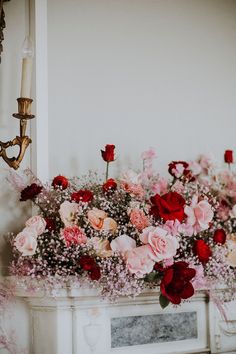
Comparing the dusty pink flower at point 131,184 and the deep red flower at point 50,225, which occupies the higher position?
the dusty pink flower at point 131,184

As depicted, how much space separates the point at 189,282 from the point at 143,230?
26cm

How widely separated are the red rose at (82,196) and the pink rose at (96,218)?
2.4 inches

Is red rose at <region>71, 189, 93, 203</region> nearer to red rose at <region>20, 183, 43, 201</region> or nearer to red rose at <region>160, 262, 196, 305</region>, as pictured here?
red rose at <region>20, 183, 43, 201</region>

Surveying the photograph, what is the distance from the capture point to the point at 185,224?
7.68 feet

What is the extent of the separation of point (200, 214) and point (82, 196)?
0.48 meters

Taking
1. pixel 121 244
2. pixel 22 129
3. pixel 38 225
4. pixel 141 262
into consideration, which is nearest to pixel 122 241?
pixel 121 244

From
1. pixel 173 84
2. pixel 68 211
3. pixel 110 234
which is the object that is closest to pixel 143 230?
pixel 110 234

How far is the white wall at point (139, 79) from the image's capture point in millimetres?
2787

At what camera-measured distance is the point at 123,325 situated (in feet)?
8.02

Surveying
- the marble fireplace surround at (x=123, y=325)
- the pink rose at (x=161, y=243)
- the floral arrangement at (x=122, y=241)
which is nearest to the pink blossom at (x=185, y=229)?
the floral arrangement at (x=122, y=241)

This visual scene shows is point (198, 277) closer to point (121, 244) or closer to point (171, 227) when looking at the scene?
point (171, 227)

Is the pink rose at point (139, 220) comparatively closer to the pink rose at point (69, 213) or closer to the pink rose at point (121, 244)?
the pink rose at point (121, 244)

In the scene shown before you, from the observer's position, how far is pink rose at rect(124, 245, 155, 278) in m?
2.21

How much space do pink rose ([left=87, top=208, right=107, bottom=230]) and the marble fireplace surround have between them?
26cm
